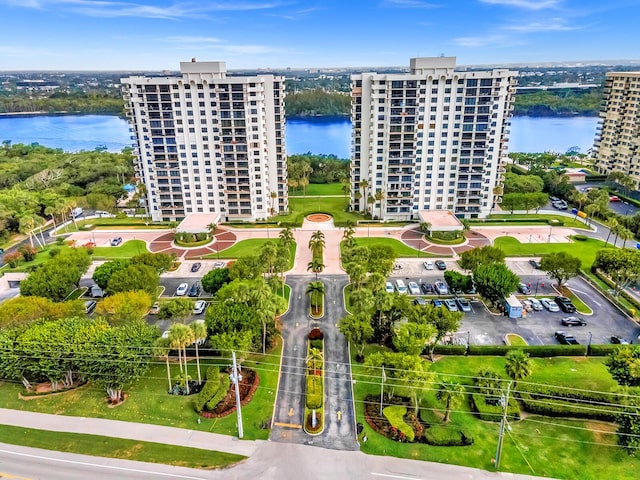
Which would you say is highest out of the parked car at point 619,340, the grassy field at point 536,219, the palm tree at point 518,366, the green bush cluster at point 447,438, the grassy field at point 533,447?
the palm tree at point 518,366

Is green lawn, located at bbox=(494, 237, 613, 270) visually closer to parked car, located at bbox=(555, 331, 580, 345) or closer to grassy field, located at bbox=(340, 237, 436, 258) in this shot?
grassy field, located at bbox=(340, 237, 436, 258)

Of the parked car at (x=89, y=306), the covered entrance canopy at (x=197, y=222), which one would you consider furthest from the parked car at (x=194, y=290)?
the covered entrance canopy at (x=197, y=222)

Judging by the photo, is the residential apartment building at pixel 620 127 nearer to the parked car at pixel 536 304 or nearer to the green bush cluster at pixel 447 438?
the parked car at pixel 536 304

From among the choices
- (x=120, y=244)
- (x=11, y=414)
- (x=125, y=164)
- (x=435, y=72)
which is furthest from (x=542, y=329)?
(x=125, y=164)

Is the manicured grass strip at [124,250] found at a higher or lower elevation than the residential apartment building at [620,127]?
lower

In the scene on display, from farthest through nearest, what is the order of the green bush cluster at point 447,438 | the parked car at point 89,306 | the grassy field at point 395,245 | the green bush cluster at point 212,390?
the grassy field at point 395,245 → the parked car at point 89,306 → the green bush cluster at point 212,390 → the green bush cluster at point 447,438

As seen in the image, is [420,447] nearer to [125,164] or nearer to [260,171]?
[260,171]

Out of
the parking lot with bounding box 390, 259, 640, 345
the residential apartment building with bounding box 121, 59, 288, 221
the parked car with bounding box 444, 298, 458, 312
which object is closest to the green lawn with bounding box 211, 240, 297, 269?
the residential apartment building with bounding box 121, 59, 288, 221

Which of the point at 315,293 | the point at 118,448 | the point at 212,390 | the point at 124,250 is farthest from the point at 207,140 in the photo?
the point at 118,448
